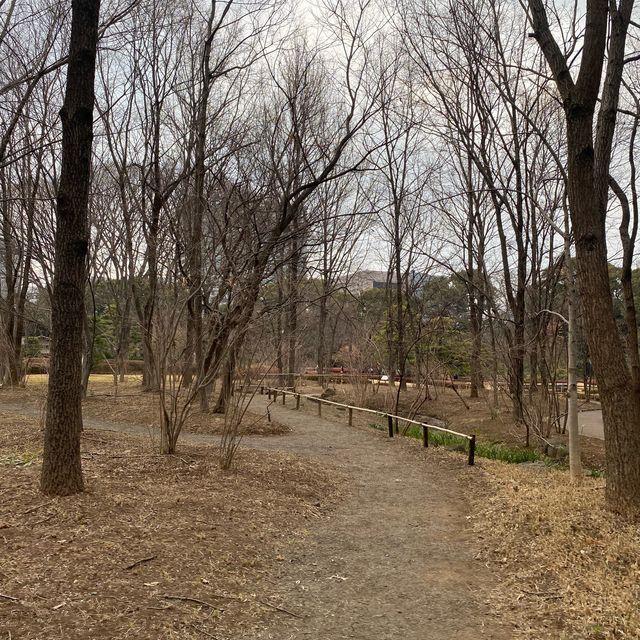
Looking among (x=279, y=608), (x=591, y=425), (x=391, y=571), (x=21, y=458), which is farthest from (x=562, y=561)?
(x=591, y=425)

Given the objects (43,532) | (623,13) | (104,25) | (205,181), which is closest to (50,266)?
(205,181)

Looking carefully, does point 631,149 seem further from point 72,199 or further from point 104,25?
point 72,199

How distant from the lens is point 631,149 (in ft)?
32.4

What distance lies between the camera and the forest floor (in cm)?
321

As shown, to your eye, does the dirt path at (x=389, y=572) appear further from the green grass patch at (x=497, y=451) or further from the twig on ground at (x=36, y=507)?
the green grass patch at (x=497, y=451)

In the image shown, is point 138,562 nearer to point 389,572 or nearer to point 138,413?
point 389,572

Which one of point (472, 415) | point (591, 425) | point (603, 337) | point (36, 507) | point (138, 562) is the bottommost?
point (591, 425)

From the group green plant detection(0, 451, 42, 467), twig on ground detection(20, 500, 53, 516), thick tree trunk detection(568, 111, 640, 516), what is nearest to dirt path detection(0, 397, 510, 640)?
thick tree trunk detection(568, 111, 640, 516)

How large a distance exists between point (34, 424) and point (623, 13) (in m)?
10.7

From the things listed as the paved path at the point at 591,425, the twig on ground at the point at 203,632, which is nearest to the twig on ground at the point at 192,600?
the twig on ground at the point at 203,632

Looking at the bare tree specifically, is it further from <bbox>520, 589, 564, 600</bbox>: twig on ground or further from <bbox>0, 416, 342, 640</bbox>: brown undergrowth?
<bbox>0, 416, 342, 640</bbox>: brown undergrowth

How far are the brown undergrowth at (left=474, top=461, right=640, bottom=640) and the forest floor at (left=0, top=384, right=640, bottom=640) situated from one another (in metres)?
0.02

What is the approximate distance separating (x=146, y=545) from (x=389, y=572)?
1872 millimetres

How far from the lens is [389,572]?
427 centimetres
